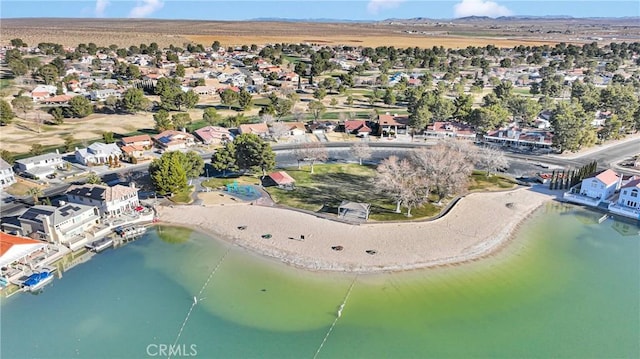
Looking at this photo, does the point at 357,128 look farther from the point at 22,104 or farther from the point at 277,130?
the point at 22,104

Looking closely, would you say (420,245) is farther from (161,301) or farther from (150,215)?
(150,215)

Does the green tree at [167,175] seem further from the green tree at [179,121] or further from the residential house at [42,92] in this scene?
the residential house at [42,92]

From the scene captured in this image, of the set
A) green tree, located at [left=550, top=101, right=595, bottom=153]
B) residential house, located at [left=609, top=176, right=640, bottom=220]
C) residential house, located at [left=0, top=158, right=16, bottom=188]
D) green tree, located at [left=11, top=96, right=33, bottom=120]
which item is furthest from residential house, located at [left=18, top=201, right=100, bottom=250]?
green tree, located at [left=550, top=101, right=595, bottom=153]

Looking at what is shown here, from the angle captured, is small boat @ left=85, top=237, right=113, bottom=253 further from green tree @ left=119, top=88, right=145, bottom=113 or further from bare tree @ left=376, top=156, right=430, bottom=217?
green tree @ left=119, top=88, right=145, bottom=113

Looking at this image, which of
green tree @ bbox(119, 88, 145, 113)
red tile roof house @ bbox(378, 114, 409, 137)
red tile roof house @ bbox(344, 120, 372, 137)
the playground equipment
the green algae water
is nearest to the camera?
the green algae water

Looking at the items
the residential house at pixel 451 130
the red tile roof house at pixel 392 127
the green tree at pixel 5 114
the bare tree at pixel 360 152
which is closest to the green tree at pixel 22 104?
the green tree at pixel 5 114

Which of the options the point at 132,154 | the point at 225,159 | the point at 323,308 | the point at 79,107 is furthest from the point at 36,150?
the point at 323,308
